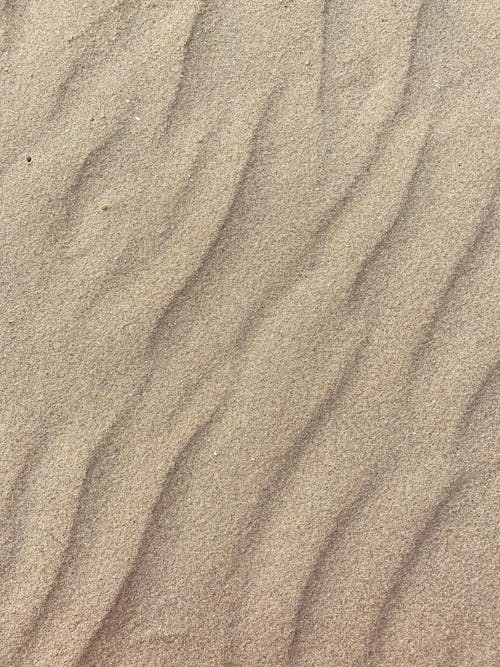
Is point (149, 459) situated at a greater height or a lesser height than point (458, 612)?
greater

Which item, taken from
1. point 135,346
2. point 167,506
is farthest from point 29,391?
point 167,506

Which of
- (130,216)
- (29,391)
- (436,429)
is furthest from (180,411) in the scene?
(436,429)

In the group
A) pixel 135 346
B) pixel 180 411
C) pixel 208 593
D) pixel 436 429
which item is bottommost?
pixel 436 429

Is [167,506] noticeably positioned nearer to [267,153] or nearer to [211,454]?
[211,454]

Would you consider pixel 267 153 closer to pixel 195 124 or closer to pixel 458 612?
pixel 195 124

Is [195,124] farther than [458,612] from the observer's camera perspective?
Yes

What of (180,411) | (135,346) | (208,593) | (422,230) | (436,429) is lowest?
(436,429)
